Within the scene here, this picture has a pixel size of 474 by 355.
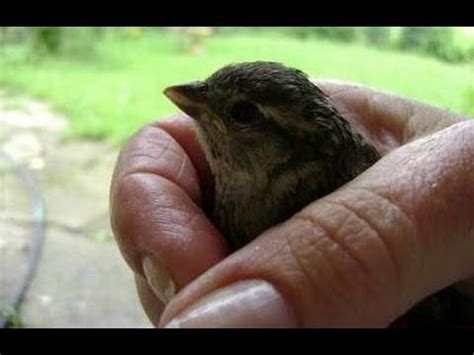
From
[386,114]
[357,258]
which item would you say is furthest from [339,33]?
[357,258]

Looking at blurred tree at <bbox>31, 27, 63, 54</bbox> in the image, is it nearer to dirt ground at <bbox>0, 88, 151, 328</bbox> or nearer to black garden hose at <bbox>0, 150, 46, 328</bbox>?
dirt ground at <bbox>0, 88, 151, 328</bbox>

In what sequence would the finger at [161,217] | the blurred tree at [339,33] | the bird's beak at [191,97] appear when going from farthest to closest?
the blurred tree at [339,33]
the bird's beak at [191,97]
the finger at [161,217]

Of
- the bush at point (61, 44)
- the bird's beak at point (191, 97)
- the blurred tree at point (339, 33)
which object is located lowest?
the bush at point (61, 44)

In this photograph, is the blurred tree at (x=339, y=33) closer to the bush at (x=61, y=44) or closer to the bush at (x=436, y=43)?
the bush at (x=436, y=43)

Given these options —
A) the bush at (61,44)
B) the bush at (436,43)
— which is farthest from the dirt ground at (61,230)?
the bush at (436,43)

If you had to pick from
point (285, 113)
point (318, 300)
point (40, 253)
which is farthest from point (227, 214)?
point (40, 253)

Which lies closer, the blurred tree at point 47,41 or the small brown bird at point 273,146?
the small brown bird at point 273,146

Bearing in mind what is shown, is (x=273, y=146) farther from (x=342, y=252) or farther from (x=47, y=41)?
Answer: (x=47, y=41)
